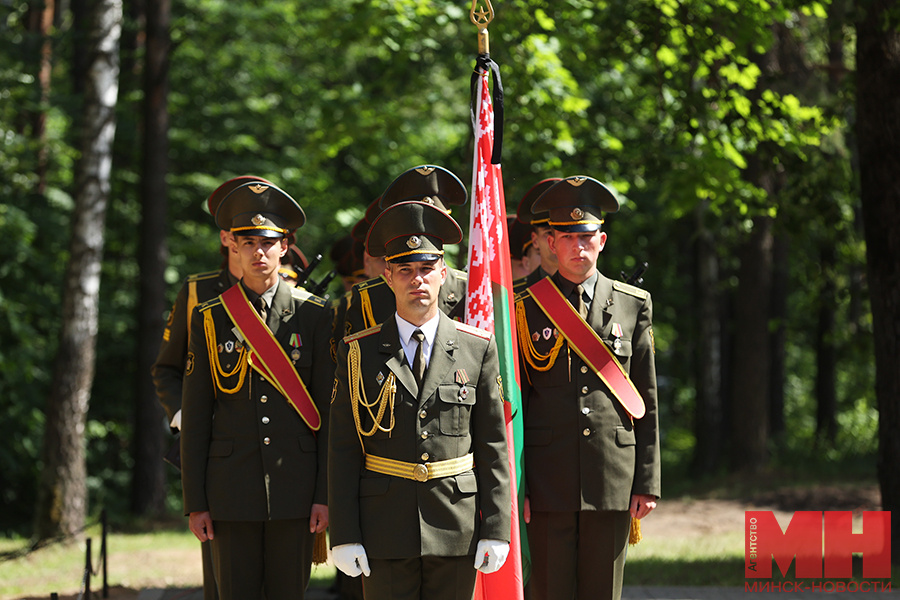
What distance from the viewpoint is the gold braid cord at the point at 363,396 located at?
3781 mm

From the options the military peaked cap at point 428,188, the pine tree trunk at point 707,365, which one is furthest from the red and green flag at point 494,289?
the pine tree trunk at point 707,365

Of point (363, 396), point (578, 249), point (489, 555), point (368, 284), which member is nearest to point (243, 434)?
point (368, 284)

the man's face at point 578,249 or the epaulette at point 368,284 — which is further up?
the man's face at point 578,249

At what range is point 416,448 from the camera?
376 centimetres

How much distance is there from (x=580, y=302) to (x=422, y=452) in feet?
4.44

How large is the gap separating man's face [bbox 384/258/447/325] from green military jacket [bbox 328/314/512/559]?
4.8 inches

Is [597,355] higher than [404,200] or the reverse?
the reverse

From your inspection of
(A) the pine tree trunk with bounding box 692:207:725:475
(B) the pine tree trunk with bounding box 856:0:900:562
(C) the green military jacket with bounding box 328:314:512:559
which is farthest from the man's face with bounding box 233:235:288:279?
(A) the pine tree trunk with bounding box 692:207:725:475

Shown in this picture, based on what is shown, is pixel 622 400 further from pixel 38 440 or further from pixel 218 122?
pixel 218 122

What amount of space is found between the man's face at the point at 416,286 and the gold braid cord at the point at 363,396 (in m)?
0.24

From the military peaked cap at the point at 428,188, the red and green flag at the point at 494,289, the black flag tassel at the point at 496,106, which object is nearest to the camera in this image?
the red and green flag at the point at 494,289

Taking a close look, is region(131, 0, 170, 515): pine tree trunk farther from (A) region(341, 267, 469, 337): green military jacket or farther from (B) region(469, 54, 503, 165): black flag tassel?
(B) region(469, 54, 503, 165): black flag tassel

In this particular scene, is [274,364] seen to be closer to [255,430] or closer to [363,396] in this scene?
[255,430]

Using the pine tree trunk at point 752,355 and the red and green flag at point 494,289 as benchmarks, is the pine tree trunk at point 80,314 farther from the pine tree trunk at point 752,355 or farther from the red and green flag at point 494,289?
the pine tree trunk at point 752,355
